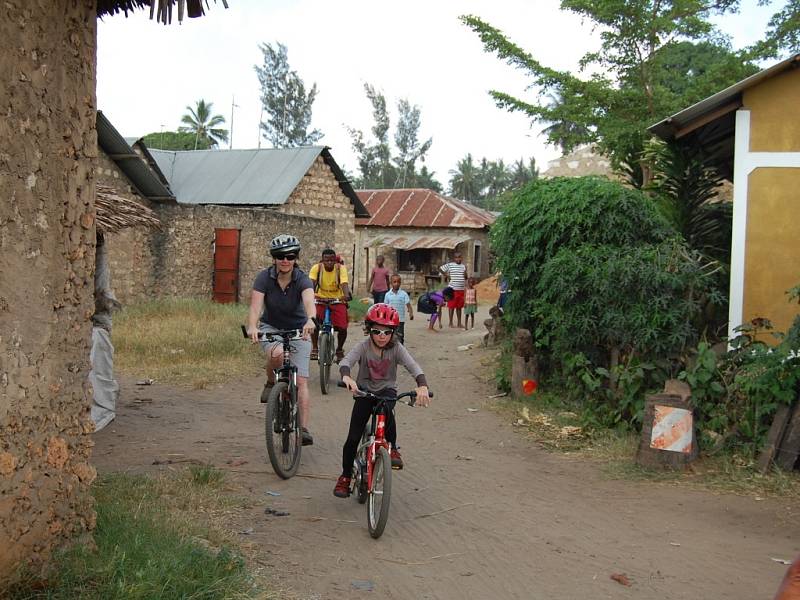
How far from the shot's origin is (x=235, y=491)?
6.15 metres

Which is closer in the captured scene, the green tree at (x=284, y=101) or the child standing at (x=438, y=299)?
the child standing at (x=438, y=299)

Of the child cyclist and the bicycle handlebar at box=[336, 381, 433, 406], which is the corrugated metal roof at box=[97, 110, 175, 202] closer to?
the child cyclist

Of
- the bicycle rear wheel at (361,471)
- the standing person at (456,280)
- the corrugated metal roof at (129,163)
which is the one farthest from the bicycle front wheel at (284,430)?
the standing person at (456,280)

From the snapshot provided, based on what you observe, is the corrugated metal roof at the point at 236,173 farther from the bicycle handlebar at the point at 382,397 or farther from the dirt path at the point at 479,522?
the bicycle handlebar at the point at 382,397

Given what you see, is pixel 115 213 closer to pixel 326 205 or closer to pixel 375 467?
pixel 375 467

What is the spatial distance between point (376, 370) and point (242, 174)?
21.9m

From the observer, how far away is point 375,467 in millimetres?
5582

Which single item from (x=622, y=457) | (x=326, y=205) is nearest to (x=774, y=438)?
(x=622, y=457)

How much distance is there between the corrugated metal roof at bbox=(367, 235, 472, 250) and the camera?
35375mm

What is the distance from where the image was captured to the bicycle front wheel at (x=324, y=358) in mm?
10766

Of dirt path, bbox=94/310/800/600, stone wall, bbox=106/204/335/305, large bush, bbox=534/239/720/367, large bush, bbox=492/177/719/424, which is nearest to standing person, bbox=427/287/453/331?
stone wall, bbox=106/204/335/305

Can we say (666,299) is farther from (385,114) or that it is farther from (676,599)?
(385,114)

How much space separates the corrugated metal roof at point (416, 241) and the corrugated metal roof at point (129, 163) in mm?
16985

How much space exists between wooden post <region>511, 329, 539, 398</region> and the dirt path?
3.93 feet
